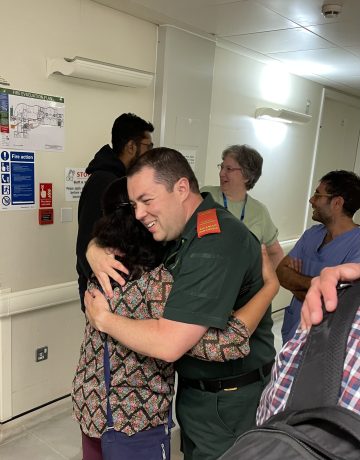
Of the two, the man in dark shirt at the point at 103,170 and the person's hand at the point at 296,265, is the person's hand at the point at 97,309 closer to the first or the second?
the man in dark shirt at the point at 103,170

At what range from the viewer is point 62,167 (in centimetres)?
257

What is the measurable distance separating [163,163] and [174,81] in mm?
1972

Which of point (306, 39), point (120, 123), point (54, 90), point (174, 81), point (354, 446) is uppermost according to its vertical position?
point (306, 39)

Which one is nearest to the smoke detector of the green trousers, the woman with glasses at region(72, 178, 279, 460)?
the woman with glasses at region(72, 178, 279, 460)

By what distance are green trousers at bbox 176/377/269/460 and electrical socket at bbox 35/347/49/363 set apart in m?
1.59

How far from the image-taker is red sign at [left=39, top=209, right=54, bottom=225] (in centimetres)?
250

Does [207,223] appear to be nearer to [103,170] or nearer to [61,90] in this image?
[103,170]

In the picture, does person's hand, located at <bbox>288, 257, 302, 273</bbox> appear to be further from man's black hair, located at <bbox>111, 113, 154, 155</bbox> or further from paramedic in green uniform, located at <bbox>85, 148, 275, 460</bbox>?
man's black hair, located at <bbox>111, 113, 154, 155</bbox>

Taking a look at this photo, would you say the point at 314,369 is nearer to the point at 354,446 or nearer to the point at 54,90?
the point at 354,446

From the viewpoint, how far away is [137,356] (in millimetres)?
1188

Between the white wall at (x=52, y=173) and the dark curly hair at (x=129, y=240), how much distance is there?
Answer: 50.8 inches

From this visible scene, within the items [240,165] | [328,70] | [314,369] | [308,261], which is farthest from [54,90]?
[328,70]

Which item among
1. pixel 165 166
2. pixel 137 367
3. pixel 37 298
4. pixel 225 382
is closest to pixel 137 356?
pixel 137 367

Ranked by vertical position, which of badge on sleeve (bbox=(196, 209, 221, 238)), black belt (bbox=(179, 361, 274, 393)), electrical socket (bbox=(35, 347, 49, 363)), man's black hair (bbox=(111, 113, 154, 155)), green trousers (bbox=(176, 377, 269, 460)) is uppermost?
man's black hair (bbox=(111, 113, 154, 155))
